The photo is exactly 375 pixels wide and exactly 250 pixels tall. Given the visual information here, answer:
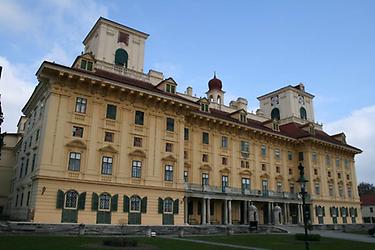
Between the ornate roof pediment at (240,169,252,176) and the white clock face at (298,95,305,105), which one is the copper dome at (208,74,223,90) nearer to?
the ornate roof pediment at (240,169,252,176)

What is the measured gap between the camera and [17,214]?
111 feet

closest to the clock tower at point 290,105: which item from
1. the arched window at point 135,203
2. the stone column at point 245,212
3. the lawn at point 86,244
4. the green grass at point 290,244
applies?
the stone column at point 245,212

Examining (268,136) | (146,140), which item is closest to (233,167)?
(268,136)

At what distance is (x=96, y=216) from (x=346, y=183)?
159ft

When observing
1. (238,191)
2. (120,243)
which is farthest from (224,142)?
(120,243)

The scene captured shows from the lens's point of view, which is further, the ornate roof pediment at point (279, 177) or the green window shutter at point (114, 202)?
the ornate roof pediment at point (279, 177)

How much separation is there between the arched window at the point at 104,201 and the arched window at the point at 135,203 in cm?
234

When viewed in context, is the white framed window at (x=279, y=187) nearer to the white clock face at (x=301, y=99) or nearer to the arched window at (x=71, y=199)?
the white clock face at (x=301, y=99)

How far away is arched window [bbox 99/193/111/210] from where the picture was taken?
31.5 m

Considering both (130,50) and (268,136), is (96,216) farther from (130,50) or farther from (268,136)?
(268,136)

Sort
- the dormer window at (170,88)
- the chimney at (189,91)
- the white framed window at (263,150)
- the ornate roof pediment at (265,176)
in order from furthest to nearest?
the chimney at (189,91), the white framed window at (263,150), the ornate roof pediment at (265,176), the dormer window at (170,88)

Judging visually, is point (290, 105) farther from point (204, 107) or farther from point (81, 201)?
point (81, 201)

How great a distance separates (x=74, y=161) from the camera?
31312 millimetres

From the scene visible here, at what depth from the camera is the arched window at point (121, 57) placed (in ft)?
143
